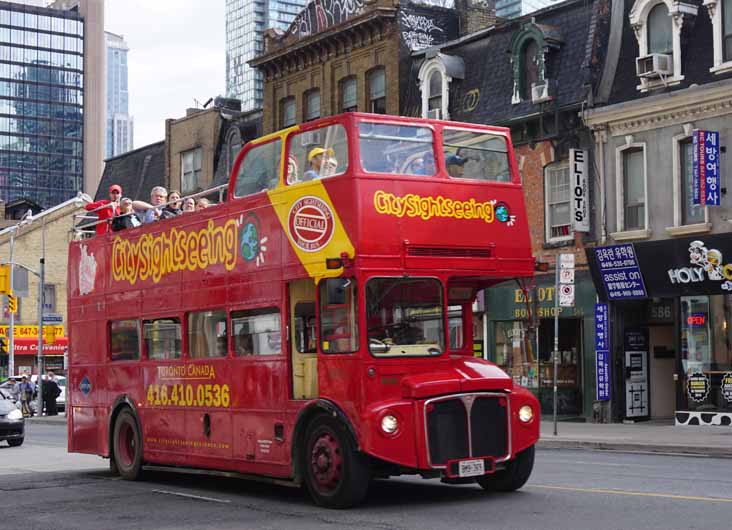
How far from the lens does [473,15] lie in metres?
41.4

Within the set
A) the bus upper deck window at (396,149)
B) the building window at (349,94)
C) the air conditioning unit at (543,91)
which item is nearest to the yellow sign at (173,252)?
the bus upper deck window at (396,149)

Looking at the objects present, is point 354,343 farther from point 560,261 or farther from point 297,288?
point 560,261

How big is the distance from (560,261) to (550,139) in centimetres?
797

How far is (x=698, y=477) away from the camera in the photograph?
1549 cm

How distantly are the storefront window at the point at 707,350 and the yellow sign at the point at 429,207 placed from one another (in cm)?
1589

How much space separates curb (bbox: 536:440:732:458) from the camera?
21.0m

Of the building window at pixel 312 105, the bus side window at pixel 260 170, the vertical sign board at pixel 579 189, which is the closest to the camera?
the bus side window at pixel 260 170

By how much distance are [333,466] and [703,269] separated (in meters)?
17.7

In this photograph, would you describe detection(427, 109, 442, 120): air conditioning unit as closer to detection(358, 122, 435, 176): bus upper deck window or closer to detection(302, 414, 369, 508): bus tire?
detection(358, 122, 435, 176): bus upper deck window

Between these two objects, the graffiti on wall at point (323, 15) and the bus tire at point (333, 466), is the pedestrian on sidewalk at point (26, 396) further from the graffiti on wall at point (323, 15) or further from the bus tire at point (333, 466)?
the bus tire at point (333, 466)

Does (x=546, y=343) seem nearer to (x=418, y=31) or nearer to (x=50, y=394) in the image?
(x=418, y=31)

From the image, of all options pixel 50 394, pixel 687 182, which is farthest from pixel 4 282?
pixel 687 182

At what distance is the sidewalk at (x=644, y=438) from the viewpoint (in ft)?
71.6

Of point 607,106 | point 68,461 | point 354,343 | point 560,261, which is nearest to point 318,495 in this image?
point 354,343
